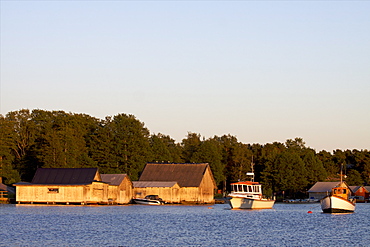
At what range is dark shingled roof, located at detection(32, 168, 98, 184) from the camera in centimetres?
8631

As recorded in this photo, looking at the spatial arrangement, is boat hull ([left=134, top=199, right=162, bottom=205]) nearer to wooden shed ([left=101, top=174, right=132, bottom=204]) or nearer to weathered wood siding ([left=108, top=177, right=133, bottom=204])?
weathered wood siding ([left=108, top=177, right=133, bottom=204])

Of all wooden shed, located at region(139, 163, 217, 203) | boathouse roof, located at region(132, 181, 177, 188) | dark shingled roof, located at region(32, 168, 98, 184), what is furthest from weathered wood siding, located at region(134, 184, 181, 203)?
dark shingled roof, located at region(32, 168, 98, 184)

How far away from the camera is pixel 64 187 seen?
283 feet

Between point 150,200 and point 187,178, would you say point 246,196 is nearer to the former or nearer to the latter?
point 150,200

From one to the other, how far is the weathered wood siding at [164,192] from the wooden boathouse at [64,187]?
37.5 ft

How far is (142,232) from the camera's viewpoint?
4719 cm

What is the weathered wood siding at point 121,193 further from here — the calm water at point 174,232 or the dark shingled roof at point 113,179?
the calm water at point 174,232

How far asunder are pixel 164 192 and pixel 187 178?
4870mm

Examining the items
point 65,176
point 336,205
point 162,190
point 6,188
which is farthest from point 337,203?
point 6,188

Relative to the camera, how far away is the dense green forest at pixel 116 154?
11125cm

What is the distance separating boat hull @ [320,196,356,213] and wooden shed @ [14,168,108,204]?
1284 inches

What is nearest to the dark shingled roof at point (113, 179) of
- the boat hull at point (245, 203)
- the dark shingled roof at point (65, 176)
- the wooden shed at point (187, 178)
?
the dark shingled roof at point (65, 176)

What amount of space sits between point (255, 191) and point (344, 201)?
13.3 m

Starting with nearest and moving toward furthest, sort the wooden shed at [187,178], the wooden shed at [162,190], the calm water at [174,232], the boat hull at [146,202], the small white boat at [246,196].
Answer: the calm water at [174,232]
the small white boat at [246,196]
the boat hull at [146,202]
the wooden shed at [162,190]
the wooden shed at [187,178]
